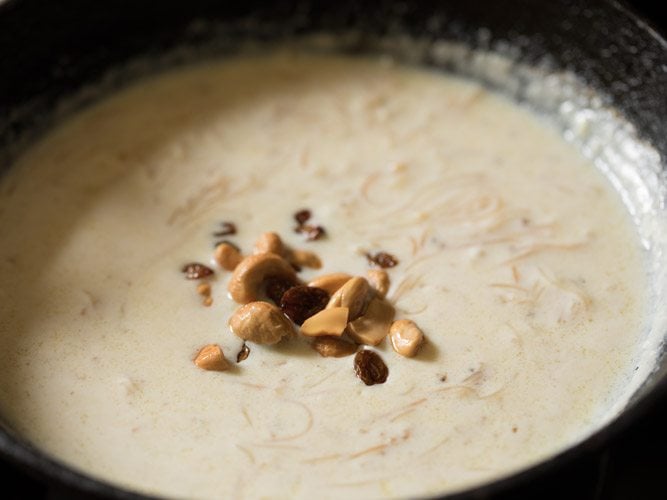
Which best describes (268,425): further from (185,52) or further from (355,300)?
(185,52)

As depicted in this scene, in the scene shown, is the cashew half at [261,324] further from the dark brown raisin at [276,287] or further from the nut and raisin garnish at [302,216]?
the nut and raisin garnish at [302,216]

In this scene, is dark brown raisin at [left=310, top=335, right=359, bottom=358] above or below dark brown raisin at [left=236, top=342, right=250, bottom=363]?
above

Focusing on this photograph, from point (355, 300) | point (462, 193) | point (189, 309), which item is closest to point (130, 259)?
point (189, 309)

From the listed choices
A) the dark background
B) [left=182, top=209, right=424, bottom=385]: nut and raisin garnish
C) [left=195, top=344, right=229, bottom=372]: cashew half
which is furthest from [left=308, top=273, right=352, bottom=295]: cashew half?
the dark background

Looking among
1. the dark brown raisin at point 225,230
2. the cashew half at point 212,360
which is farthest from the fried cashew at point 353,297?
the dark brown raisin at point 225,230

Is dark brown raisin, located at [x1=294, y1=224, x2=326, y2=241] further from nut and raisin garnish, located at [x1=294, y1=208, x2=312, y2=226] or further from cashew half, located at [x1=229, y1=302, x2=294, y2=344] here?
cashew half, located at [x1=229, y1=302, x2=294, y2=344]
